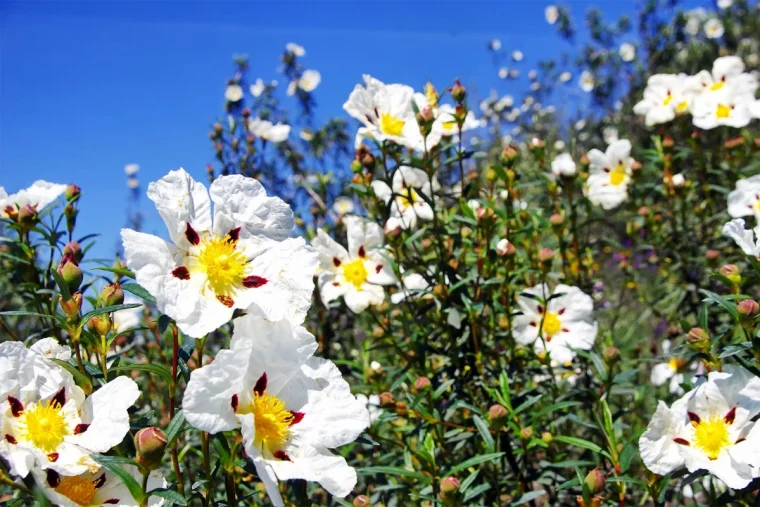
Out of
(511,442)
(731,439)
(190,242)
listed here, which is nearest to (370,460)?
(511,442)

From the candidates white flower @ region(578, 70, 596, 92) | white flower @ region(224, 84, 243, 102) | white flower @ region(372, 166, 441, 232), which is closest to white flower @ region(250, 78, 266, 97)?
white flower @ region(224, 84, 243, 102)

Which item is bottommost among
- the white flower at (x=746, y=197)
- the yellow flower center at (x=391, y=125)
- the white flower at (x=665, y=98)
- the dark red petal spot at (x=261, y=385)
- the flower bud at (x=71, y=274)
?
the dark red petal spot at (x=261, y=385)

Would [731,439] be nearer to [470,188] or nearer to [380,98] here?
[470,188]

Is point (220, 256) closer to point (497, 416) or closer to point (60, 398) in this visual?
point (60, 398)

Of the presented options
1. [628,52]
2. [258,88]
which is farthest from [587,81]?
[258,88]

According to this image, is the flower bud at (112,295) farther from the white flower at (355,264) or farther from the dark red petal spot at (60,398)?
the white flower at (355,264)

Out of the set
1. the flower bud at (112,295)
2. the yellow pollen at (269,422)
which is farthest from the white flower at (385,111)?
the yellow pollen at (269,422)

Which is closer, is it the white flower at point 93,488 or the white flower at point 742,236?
the white flower at point 93,488
